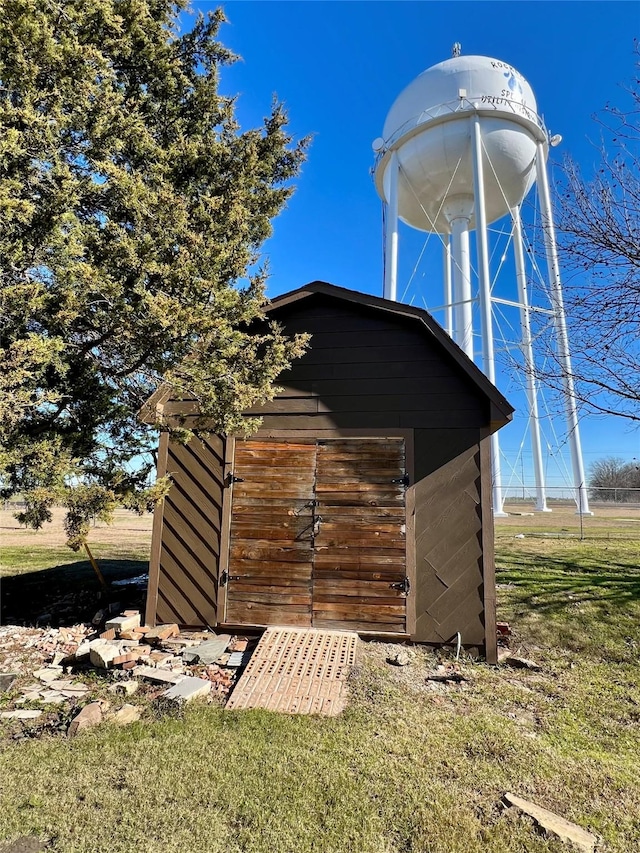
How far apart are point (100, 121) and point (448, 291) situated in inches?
623

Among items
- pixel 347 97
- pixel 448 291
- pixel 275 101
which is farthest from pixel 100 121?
pixel 448 291

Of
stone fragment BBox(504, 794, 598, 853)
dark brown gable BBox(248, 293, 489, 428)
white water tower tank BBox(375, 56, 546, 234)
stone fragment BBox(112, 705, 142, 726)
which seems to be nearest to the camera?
stone fragment BBox(504, 794, 598, 853)

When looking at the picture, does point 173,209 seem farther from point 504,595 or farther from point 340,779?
point 504,595

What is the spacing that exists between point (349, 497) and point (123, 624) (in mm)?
2893

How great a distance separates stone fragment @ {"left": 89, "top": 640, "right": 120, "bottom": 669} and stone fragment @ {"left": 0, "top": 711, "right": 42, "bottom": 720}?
73 centimetres

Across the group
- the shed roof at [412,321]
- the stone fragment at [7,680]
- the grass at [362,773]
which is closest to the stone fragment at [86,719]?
the grass at [362,773]

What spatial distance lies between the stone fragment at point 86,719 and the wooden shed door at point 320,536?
1.81 metres

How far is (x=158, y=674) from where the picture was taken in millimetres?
4293

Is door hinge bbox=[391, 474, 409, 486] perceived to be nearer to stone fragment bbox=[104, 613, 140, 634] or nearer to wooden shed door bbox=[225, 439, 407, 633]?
wooden shed door bbox=[225, 439, 407, 633]

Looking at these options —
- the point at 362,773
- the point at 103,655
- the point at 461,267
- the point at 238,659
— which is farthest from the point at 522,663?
the point at 461,267

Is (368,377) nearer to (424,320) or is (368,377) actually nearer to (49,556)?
(424,320)

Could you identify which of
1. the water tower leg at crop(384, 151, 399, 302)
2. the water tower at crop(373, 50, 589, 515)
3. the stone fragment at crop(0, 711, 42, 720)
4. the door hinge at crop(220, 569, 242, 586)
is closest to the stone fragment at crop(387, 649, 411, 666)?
the door hinge at crop(220, 569, 242, 586)

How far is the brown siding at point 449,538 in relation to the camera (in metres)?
4.93

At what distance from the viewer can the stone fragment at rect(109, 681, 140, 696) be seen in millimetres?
4031
